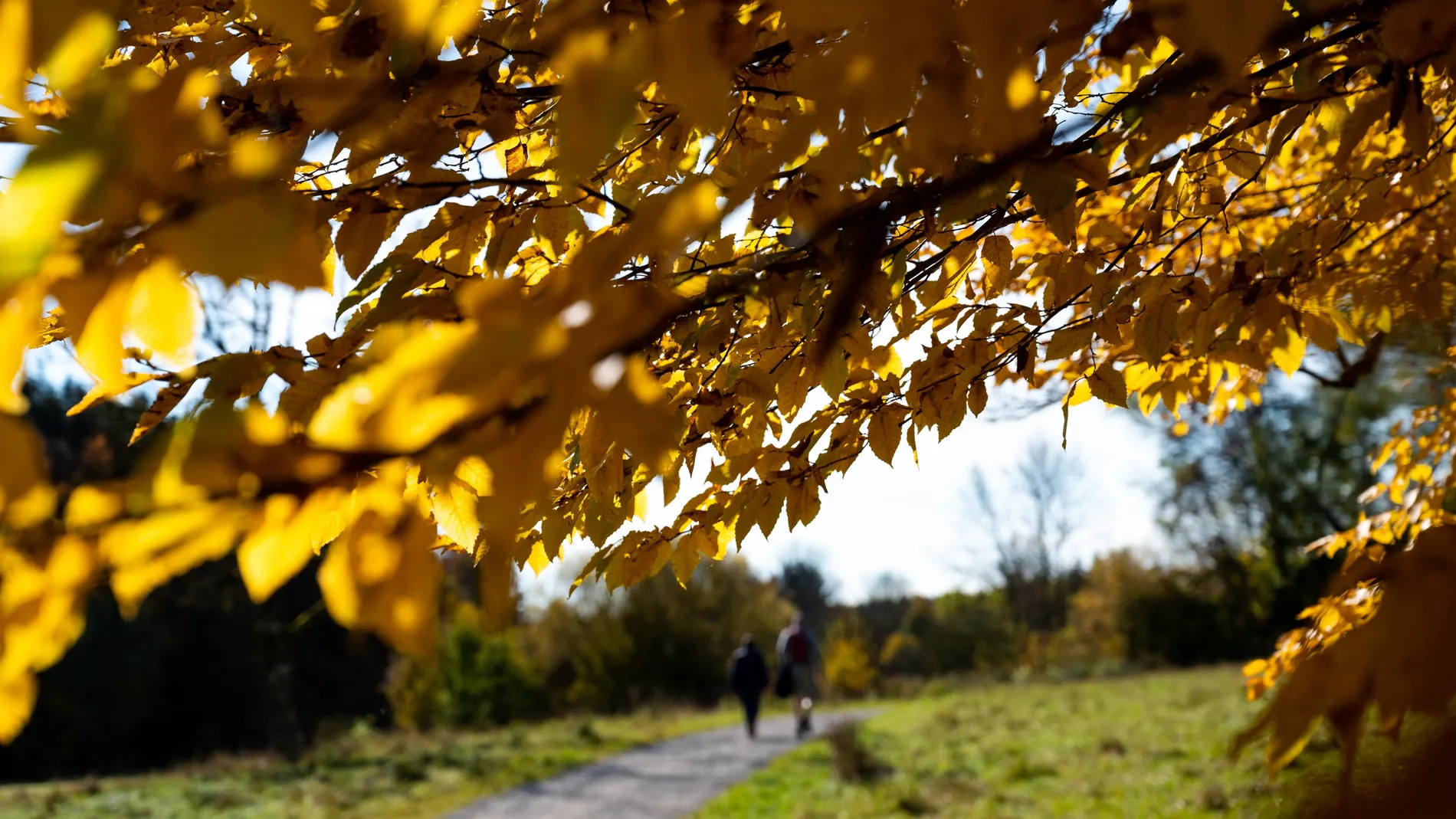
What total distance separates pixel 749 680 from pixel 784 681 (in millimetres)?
1109

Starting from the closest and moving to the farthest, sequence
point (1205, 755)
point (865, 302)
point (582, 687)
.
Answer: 1. point (865, 302)
2. point (1205, 755)
3. point (582, 687)

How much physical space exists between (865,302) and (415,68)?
802 mm

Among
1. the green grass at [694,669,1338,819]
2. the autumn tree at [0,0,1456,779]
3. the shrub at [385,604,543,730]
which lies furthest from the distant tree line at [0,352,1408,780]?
the autumn tree at [0,0,1456,779]

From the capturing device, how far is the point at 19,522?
28.6 inches

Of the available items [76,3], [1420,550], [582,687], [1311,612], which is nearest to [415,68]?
[76,3]

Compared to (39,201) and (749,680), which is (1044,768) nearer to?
(749,680)

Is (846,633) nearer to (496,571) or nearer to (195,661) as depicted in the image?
(195,661)

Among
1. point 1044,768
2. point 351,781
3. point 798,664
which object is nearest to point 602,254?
point 1044,768

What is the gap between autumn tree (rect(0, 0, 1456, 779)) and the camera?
2.20 ft

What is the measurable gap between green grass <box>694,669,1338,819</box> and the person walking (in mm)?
1101

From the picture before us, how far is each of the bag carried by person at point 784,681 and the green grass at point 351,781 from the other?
5.27 ft

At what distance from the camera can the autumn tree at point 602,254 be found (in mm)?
669

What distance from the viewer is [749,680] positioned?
1245 cm

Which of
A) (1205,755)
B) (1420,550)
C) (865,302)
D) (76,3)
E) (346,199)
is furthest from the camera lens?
(1205,755)
